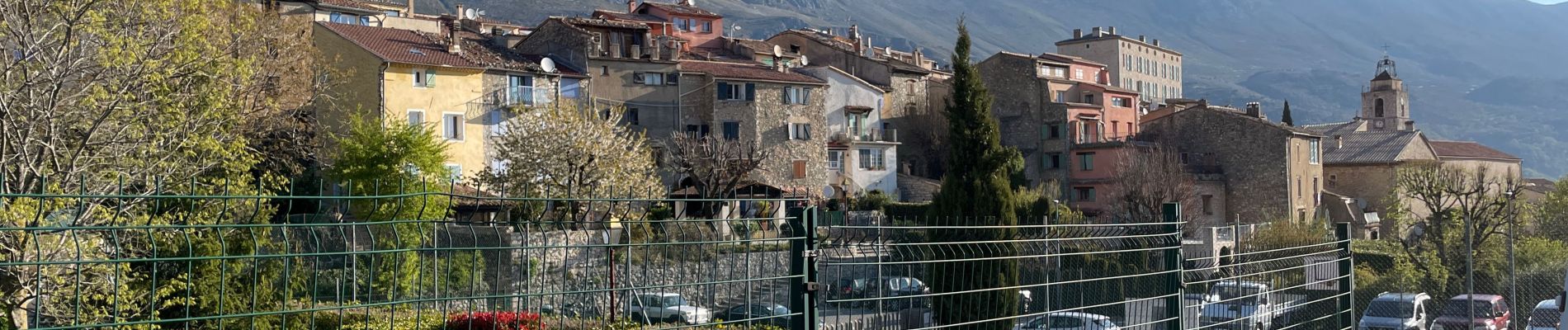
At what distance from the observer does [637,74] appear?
5153cm

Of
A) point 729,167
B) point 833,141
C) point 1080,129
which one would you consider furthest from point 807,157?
point 1080,129

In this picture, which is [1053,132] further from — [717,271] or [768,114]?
[717,271]

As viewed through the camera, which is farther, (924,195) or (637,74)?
(924,195)

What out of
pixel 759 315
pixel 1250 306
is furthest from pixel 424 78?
pixel 759 315

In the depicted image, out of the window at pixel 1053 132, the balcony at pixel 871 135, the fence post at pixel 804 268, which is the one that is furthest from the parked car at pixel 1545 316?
the window at pixel 1053 132

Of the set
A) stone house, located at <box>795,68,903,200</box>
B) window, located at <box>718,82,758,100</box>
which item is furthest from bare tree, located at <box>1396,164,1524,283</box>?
window, located at <box>718,82,758,100</box>

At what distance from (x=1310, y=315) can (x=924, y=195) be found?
46473 millimetres

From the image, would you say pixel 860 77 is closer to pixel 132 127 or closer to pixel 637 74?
pixel 637 74

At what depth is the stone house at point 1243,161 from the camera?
5953cm

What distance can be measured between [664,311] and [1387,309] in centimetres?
1430

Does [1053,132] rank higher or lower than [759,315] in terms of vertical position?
higher

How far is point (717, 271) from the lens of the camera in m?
7.94

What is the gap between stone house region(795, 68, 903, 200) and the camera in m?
58.1

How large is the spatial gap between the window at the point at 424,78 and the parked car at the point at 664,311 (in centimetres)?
2613
